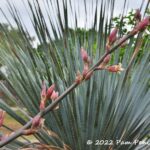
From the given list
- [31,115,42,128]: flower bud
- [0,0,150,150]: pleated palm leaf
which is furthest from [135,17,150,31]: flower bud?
[0,0,150,150]: pleated palm leaf

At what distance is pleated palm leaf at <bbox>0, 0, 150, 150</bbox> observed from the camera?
2350 mm

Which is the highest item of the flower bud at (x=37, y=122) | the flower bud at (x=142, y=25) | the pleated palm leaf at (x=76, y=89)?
the flower bud at (x=142, y=25)

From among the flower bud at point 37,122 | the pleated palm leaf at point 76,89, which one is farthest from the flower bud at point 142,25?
the pleated palm leaf at point 76,89

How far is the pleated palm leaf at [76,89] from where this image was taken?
2.35m

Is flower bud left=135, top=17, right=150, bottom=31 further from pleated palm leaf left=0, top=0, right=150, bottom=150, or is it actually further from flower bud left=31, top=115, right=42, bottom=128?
pleated palm leaf left=0, top=0, right=150, bottom=150

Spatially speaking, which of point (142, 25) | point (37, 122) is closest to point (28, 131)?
point (37, 122)

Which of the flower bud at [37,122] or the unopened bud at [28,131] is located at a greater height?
the flower bud at [37,122]

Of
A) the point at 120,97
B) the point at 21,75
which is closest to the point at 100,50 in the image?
the point at 120,97

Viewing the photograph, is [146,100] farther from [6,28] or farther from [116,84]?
[6,28]

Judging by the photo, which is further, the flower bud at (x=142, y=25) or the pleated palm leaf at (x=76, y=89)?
the pleated palm leaf at (x=76, y=89)

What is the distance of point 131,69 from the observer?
8.63 feet

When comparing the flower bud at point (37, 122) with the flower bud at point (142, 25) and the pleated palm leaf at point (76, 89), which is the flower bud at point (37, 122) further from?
the pleated palm leaf at point (76, 89)

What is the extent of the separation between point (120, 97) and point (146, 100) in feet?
0.61

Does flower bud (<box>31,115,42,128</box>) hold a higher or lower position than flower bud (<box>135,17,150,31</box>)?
lower
